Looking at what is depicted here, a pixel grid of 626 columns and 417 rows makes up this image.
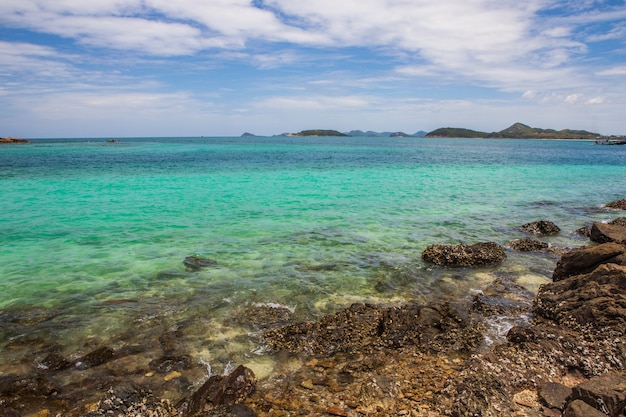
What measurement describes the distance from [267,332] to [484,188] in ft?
109

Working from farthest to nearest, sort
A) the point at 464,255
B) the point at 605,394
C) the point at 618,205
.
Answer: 1. the point at 618,205
2. the point at 464,255
3. the point at 605,394

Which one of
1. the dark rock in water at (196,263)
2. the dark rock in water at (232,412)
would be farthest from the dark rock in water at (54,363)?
the dark rock in water at (196,263)

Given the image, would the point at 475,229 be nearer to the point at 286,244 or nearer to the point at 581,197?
Result: the point at 286,244

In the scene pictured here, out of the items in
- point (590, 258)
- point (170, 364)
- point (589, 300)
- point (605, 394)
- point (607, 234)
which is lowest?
point (170, 364)

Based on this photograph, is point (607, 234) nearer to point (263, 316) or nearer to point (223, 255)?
point (263, 316)

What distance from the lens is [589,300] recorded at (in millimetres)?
9688

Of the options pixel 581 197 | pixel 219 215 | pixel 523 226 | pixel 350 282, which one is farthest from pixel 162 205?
pixel 581 197

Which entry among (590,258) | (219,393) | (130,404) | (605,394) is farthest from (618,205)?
(130,404)

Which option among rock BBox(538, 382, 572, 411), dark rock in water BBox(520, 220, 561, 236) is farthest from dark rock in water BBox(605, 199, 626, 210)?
rock BBox(538, 382, 572, 411)

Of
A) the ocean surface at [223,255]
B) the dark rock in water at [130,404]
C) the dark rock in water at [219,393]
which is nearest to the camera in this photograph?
the dark rock in water at [130,404]

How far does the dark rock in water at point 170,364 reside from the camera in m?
7.95

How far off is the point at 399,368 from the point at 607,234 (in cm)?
1380

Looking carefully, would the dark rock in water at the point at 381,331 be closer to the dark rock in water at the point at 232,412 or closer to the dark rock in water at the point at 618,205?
the dark rock in water at the point at 232,412

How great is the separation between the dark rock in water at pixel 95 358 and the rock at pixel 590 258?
13472 millimetres
